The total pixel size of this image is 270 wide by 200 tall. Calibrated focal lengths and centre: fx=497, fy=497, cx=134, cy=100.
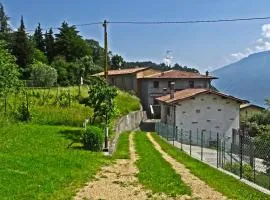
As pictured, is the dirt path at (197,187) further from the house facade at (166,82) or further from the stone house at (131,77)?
the stone house at (131,77)

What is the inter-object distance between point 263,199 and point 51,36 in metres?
98.6

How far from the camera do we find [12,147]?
20.8 meters

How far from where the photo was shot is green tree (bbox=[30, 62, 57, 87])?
75000 mm

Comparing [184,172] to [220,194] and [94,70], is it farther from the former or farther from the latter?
[94,70]

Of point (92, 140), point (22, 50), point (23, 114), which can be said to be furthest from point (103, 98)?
point (22, 50)

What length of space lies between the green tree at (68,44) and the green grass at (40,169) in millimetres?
80762

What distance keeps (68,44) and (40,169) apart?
91.8 m

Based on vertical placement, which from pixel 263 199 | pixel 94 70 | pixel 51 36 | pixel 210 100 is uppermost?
pixel 51 36

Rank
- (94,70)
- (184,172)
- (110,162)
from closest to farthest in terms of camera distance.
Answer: (184,172) < (110,162) < (94,70)

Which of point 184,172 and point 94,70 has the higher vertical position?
point 94,70

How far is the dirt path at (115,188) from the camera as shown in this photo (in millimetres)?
12316

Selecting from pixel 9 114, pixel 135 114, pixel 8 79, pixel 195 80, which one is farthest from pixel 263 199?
pixel 195 80

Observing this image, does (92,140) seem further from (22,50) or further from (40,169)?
(22,50)

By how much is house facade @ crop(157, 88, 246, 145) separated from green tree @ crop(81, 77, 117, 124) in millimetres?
17479
